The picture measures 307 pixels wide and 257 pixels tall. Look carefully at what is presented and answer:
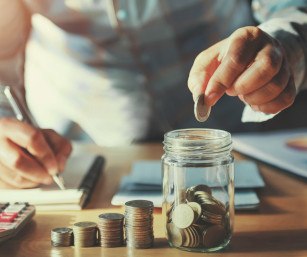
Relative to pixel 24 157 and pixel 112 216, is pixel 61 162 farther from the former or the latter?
pixel 112 216

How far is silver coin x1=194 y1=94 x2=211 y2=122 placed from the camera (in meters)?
0.89

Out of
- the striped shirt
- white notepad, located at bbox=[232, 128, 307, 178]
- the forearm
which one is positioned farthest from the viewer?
the striped shirt

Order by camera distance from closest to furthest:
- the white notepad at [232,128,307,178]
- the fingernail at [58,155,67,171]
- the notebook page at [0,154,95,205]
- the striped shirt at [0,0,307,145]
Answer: the notebook page at [0,154,95,205] → the fingernail at [58,155,67,171] → the white notepad at [232,128,307,178] → the striped shirt at [0,0,307,145]

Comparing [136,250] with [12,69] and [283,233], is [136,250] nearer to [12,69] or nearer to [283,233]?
[283,233]

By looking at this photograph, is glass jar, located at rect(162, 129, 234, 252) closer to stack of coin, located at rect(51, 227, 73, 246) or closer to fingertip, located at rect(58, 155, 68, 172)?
stack of coin, located at rect(51, 227, 73, 246)

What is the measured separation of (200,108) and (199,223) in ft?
0.54

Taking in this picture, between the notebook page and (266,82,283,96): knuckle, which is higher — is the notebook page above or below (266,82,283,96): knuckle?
below

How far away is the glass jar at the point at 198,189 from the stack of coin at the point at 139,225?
25 millimetres

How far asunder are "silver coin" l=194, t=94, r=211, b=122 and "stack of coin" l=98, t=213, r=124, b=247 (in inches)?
Answer: 6.7

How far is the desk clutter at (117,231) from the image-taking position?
2.73 feet

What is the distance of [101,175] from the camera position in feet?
4.05

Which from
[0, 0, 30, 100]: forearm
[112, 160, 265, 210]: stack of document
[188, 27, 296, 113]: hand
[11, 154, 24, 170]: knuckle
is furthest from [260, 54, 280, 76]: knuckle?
[0, 0, 30, 100]: forearm

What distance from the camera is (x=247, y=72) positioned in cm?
89

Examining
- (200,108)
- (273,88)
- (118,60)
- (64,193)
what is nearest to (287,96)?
(273,88)
